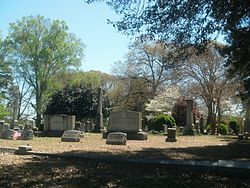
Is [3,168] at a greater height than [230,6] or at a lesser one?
lesser

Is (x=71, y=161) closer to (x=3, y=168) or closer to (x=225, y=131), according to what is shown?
(x=3, y=168)

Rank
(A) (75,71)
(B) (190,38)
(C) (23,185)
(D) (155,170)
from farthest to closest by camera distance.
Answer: (A) (75,71) → (B) (190,38) → (D) (155,170) → (C) (23,185)

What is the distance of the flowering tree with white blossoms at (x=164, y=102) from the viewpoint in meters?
51.5

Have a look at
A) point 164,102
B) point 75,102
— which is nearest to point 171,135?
point 75,102

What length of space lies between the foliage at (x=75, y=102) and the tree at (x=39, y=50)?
12.0 meters

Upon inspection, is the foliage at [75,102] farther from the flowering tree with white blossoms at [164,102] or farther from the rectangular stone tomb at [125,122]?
the rectangular stone tomb at [125,122]

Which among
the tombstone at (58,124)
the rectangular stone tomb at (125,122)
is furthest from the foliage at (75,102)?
the rectangular stone tomb at (125,122)

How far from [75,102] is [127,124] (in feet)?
51.4

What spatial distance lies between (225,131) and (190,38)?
29718 millimetres

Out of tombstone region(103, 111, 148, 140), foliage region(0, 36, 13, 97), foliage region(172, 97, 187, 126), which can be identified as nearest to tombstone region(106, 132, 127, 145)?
tombstone region(103, 111, 148, 140)

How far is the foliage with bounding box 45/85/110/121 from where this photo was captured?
128ft

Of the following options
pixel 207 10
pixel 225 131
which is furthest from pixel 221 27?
pixel 225 131

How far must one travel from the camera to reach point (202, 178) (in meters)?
8.67

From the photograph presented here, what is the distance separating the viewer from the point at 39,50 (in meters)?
52.1
